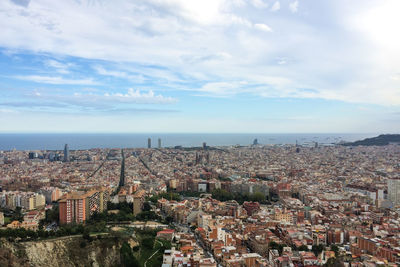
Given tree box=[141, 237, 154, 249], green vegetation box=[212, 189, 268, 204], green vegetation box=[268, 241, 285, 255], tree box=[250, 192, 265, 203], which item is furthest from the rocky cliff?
tree box=[250, 192, 265, 203]

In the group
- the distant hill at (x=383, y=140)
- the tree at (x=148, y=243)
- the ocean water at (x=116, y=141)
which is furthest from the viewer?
the ocean water at (x=116, y=141)

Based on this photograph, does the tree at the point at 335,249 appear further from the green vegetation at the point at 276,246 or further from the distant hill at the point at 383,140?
the distant hill at the point at 383,140

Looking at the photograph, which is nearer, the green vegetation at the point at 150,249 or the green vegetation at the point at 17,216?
the green vegetation at the point at 150,249

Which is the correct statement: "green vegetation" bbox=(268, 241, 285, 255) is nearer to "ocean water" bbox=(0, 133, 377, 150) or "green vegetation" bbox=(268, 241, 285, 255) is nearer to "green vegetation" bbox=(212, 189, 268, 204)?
"green vegetation" bbox=(212, 189, 268, 204)

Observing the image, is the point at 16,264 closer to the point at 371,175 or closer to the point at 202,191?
the point at 202,191

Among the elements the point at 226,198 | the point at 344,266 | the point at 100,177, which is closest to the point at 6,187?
the point at 100,177

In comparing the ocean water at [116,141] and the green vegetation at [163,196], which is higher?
the ocean water at [116,141]

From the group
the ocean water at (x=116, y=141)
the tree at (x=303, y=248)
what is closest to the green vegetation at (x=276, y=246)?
the tree at (x=303, y=248)
